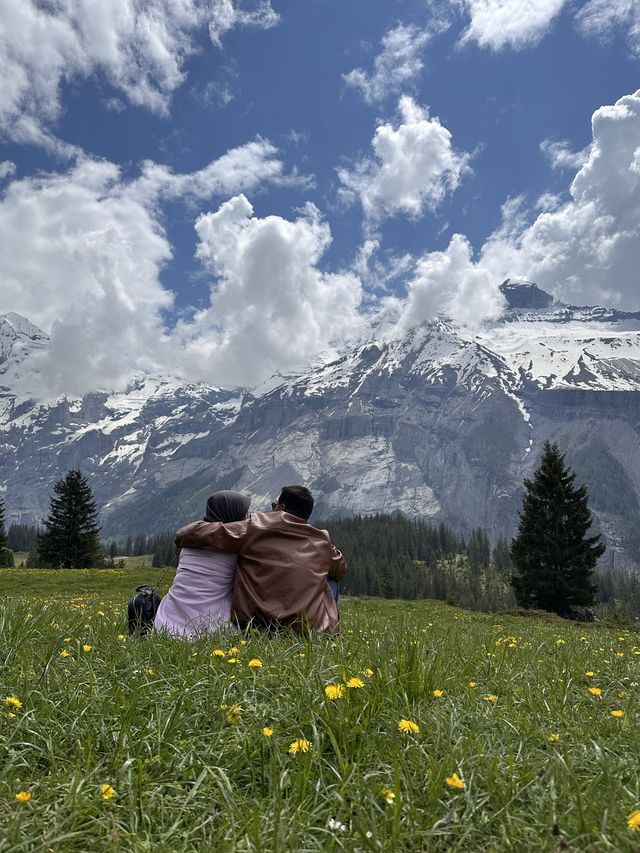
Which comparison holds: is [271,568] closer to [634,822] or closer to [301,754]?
[301,754]

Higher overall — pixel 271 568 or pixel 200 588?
pixel 271 568

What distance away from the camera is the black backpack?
6.80 metres

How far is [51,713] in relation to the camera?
3.70m

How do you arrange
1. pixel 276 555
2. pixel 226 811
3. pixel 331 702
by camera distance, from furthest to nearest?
pixel 276 555, pixel 331 702, pixel 226 811

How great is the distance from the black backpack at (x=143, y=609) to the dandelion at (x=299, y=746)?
158 inches

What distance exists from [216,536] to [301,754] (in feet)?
12.4

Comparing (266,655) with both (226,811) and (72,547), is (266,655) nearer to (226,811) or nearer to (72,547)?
(226,811)

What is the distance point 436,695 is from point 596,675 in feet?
9.64

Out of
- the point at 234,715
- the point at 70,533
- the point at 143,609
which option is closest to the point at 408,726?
the point at 234,715

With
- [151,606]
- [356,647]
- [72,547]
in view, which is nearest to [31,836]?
[356,647]

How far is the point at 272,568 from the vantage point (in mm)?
6598

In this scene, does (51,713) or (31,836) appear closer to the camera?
(31,836)

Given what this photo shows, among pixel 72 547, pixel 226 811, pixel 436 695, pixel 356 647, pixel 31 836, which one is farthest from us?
pixel 72 547

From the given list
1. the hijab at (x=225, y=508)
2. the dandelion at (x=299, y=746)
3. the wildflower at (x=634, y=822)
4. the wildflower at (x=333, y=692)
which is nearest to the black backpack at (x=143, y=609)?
the hijab at (x=225, y=508)
